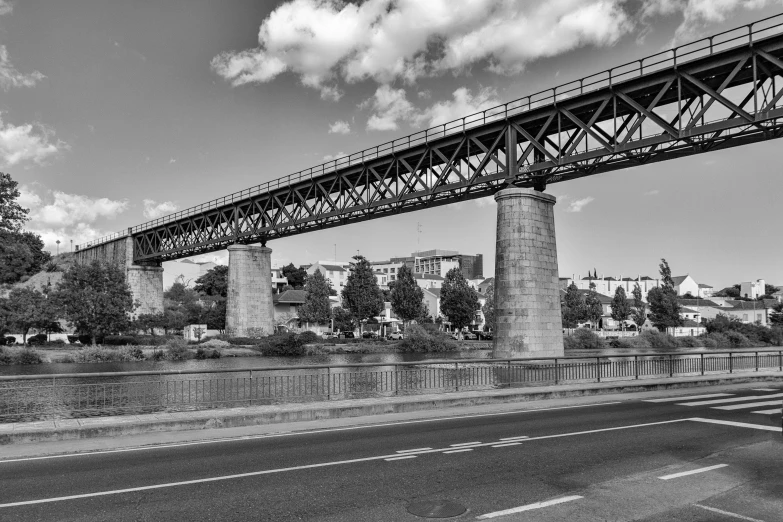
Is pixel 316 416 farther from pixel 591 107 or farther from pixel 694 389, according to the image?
pixel 591 107

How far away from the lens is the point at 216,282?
461 ft

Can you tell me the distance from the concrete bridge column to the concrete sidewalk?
58436mm

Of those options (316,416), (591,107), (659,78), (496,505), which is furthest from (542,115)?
(496,505)

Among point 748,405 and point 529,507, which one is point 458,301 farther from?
point 529,507

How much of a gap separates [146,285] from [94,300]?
37.6 metres

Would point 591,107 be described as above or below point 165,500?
above

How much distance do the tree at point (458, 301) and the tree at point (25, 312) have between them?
54012 millimetres

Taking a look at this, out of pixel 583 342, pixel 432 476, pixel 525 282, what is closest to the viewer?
pixel 432 476

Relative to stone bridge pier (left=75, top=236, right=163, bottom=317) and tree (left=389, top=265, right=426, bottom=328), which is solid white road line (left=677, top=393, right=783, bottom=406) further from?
stone bridge pier (left=75, top=236, right=163, bottom=317)

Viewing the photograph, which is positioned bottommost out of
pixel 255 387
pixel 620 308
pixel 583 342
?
pixel 583 342

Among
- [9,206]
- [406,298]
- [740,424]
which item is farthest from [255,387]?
[406,298]

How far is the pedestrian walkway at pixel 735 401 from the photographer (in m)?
17.8

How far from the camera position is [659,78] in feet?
112

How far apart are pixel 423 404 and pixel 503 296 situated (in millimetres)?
22361
